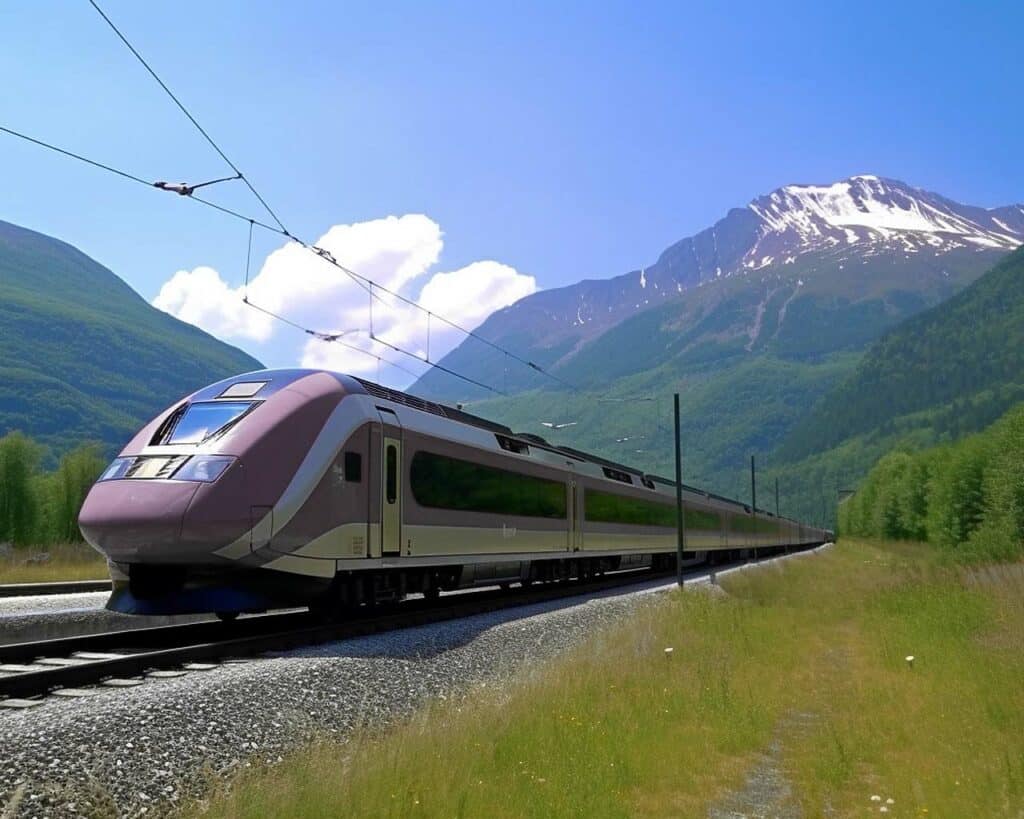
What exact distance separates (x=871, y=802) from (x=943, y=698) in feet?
14.6

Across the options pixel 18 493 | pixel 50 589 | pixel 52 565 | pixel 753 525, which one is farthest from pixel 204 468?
pixel 753 525

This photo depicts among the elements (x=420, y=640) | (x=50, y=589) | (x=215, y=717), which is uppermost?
(x=215, y=717)

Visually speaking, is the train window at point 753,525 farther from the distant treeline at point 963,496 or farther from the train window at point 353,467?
the train window at point 353,467

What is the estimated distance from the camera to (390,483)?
1667 centimetres

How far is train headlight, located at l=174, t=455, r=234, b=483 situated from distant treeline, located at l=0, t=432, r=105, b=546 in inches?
1929

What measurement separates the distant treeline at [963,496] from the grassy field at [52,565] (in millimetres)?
34723

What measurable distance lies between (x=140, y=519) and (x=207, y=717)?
546 centimetres

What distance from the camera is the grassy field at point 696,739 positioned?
7.41 metres

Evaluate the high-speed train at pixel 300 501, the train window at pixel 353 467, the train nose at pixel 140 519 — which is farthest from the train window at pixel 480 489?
the train nose at pixel 140 519

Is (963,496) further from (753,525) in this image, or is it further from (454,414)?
(454,414)

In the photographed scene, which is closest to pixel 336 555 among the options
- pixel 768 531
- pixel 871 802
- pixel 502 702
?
pixel 502 702

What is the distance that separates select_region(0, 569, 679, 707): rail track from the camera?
9.48 meters

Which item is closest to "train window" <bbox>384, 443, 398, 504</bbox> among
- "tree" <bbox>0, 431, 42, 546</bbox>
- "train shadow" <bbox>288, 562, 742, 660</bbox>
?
"train shadow" <bbox>288, 562, 742, 660</bbox>

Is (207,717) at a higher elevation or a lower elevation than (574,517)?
lower
